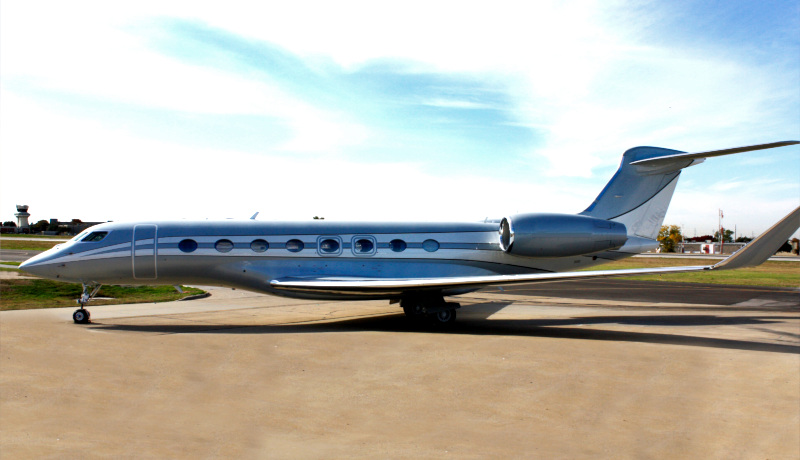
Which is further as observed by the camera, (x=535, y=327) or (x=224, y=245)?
(x=224, y=245)

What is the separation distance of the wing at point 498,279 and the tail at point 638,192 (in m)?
2.95

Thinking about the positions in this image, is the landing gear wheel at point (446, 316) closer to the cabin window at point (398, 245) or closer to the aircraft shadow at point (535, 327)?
the aircraft shadow at point (535, 327)

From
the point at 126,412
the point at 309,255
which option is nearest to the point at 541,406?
the point at 126,412

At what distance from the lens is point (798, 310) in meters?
16.7

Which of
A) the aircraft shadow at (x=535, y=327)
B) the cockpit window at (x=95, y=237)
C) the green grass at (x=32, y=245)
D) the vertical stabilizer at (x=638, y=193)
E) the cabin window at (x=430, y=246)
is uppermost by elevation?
the vertical stabilizer at (x=638, y=193)

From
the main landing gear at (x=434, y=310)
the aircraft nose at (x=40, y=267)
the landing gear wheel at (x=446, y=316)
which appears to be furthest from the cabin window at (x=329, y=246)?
the aircraft nose at (x=40, y=267)

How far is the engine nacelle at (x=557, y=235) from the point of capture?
46.6 feet

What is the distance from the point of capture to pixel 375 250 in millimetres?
14477

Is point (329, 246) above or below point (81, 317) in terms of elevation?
above

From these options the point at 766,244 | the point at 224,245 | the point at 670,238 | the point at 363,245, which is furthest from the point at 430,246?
the point at 670,238

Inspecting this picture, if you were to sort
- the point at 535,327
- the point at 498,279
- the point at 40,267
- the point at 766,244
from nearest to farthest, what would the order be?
the point at 766,244
the point at 498,279
the point at 535,327
the point at 40,267

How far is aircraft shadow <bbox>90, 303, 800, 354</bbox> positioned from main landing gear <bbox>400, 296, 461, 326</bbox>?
208 mm

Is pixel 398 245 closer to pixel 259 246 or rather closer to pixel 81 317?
pixel 259 246

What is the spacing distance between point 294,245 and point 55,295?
9.62m
